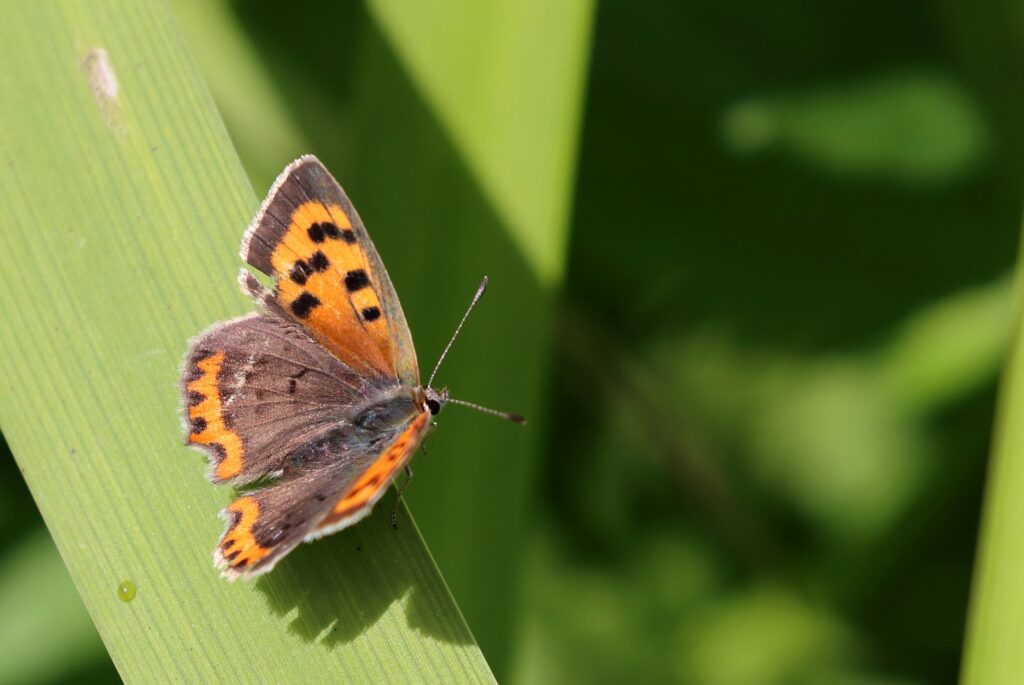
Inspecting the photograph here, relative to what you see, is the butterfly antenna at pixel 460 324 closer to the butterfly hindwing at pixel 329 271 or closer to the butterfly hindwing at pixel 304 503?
the butterfly hindwing at pixel 329 271

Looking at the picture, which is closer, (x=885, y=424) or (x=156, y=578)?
(x=156, y=578)

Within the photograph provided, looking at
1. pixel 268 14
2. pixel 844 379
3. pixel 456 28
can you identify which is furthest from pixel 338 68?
pixel 844 379

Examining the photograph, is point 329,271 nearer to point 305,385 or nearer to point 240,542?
point 305,385

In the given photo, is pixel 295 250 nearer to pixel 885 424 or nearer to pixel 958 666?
pixel 885 424

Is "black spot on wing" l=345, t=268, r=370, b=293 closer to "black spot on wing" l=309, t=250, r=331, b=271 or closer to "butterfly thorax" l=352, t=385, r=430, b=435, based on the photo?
"black spot on wing" l=309, t=250, r=331, b=271

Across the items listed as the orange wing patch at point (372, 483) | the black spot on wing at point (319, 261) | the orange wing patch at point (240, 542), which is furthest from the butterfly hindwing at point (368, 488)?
the black spot on wing at point (319, 261)

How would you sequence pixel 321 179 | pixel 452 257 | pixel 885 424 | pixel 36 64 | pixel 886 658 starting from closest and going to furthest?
pixel 36 64, pixel 321 179, pixel 452 257, pixel 886 658, pixel 885 424
